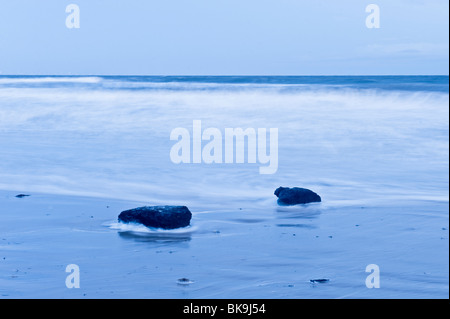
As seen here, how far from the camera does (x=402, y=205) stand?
5.05 meters

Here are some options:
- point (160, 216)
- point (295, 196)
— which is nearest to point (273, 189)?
point (295, 196)

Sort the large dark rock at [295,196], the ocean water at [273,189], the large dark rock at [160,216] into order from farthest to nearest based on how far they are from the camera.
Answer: the large dark rock at [295,196] → the large dark rock at [160,216] → the ocean water at [273,189]

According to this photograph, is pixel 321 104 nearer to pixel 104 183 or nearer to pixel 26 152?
pixel 26 152

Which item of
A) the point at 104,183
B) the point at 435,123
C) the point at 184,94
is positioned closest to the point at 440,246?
the point at 104,183

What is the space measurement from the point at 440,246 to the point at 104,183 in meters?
3.32

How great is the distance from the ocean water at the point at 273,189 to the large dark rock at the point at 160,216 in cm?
11

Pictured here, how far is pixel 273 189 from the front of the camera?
5730 mm

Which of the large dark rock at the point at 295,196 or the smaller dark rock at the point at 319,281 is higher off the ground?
the large dark rock at the point at 295,196

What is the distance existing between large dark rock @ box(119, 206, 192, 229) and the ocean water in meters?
0.11

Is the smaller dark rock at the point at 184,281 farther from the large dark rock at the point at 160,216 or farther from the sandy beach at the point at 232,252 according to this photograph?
the large dark rock at the point at 160,216

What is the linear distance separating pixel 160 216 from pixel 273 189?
1845 millimetres

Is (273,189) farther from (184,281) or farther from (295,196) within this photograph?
(184,281)

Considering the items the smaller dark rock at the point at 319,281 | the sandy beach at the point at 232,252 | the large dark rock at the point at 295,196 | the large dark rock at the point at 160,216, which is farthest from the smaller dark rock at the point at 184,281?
the large dark rock at the point at 295,196

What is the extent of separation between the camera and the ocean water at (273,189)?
11.3 ft
